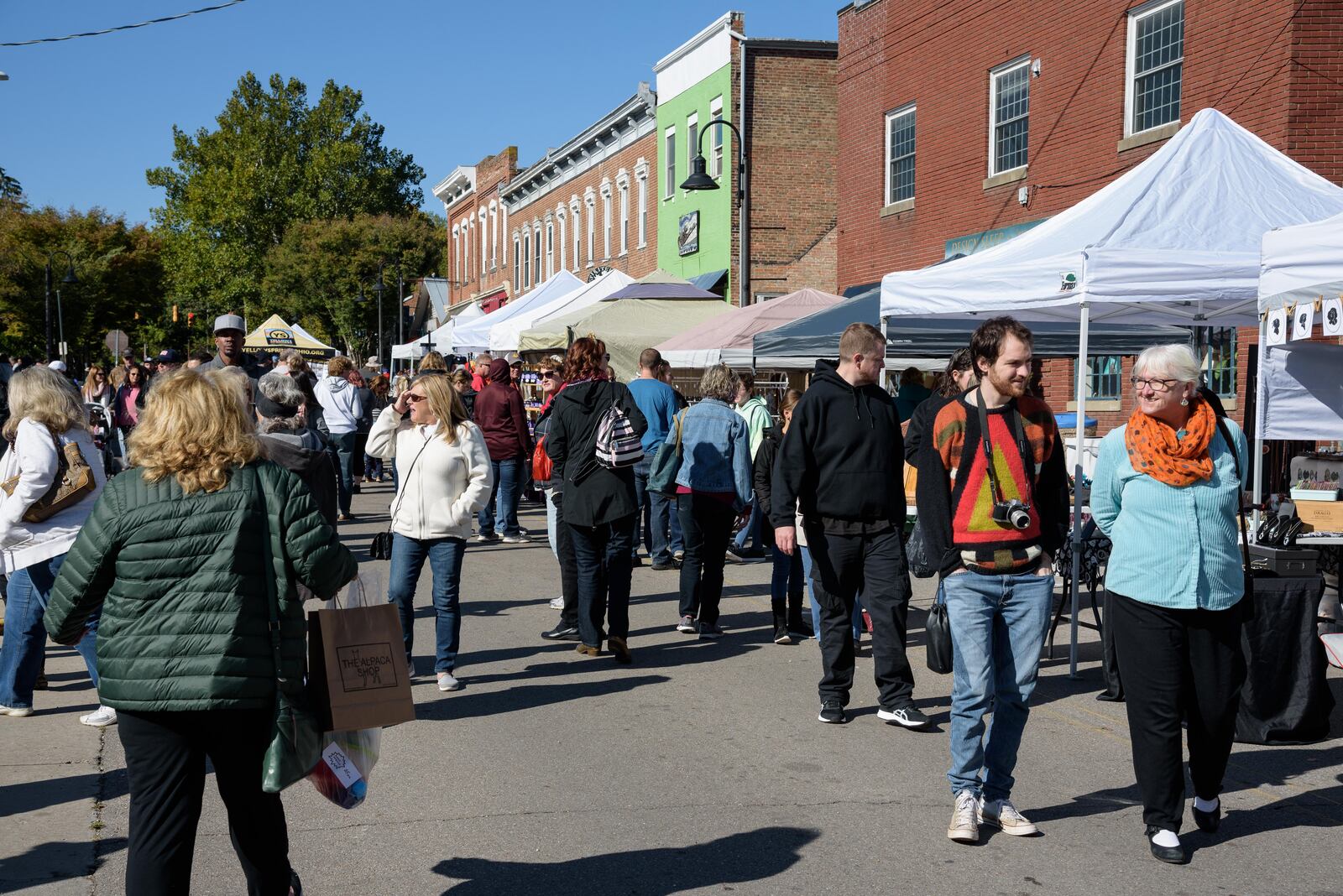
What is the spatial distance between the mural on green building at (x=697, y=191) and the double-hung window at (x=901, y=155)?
6150 mm

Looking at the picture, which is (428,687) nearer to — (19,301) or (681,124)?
(681,124)

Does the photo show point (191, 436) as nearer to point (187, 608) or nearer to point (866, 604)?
point (187, 608)

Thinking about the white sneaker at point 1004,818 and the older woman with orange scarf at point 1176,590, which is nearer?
the older woman with orange scarf at point 1176,590

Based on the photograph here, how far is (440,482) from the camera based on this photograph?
7613mm

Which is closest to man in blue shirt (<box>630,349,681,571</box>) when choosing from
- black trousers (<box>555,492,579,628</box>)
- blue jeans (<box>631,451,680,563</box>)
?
blue jeans (<box>631,451,680,563</box>)

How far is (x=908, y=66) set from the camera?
2247 cm

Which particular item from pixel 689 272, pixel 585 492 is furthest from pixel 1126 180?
pixel 689 272

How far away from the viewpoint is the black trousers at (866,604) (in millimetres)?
6980

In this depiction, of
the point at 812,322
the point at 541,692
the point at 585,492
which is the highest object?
the point at 812,322

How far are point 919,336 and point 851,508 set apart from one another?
708cm

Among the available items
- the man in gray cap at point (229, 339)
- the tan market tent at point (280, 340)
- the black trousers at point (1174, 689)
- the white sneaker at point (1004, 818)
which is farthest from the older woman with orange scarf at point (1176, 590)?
the tan market tent at point (280, 340)

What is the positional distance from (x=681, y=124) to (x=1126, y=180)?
2406 cm

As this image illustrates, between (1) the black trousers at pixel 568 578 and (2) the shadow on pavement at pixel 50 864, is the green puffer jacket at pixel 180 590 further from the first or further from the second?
(1) the black trousers at pixel 568 578

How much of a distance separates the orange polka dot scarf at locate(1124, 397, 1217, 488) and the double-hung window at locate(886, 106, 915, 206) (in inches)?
707
